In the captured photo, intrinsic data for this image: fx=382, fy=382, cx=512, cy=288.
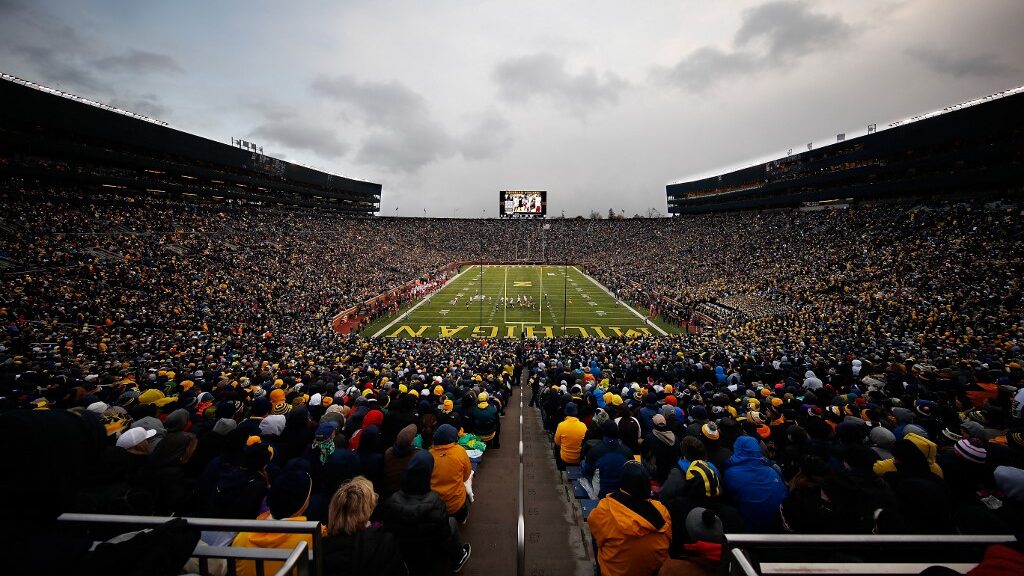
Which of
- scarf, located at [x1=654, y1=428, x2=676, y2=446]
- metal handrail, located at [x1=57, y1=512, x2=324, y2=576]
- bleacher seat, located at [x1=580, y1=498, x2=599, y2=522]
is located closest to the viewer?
metal handrail, located at [x1=57, y1=512, x2=324, y2=576]

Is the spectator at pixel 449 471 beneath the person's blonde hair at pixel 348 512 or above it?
beneath

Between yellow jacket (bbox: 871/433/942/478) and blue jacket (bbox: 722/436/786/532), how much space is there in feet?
4.89

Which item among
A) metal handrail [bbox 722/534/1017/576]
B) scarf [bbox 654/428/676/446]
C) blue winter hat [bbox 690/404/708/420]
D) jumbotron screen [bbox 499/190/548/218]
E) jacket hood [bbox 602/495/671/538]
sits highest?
jumbotron screen [bbox 499/190/548/218]

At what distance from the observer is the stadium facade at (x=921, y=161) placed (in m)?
36.2

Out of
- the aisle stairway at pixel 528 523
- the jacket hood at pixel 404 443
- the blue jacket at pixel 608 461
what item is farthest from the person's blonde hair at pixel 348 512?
the blue jacket at pixel 608 461

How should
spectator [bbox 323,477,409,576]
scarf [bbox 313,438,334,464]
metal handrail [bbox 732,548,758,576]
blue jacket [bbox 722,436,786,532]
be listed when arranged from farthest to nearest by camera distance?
1. scarf [bbox 313,438,334,464]
2. blue jacket [bbox 722,436,786,532]
3. spectator [bbox 323,477,409,576]
4. metal handrail [bbox 732,548,758,576]

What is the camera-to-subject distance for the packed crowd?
3592 millimetres

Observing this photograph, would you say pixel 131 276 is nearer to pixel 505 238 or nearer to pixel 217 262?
pixel 217 262

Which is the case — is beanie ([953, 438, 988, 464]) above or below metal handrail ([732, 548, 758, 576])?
below

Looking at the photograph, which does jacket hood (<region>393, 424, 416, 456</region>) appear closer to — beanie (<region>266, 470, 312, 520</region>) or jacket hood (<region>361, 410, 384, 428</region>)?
beanie (<region>266, 470, 312, 520</region>)

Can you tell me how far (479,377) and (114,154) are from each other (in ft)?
188

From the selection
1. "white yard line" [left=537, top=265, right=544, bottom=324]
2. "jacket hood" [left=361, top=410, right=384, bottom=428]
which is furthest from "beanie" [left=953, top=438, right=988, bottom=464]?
"white yard line" [left=537, top=265, right=544, bottom=324]

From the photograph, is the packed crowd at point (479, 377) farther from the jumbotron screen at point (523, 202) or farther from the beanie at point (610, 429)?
the jumbotron screen at point (523, 202)

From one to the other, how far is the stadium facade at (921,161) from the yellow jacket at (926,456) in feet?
170
